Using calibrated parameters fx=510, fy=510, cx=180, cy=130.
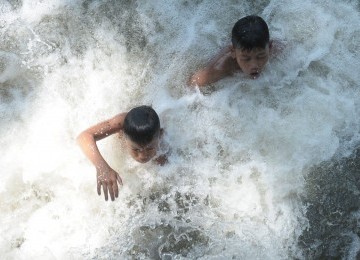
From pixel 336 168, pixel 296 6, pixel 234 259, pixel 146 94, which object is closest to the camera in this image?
pixel 234 259

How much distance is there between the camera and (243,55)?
2893 mm

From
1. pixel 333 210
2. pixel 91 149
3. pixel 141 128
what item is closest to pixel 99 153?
pixel 91 149

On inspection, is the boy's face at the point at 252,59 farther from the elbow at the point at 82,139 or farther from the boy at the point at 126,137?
the elbow at the point at 82,139

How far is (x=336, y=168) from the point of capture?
3033mm

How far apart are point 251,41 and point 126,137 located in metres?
0.86

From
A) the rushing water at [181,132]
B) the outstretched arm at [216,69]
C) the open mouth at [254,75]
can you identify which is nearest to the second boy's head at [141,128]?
the rushing water at [181,132]

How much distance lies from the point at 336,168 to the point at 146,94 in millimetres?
1250

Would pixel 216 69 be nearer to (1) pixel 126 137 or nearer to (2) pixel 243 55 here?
(2) pixel 243 55

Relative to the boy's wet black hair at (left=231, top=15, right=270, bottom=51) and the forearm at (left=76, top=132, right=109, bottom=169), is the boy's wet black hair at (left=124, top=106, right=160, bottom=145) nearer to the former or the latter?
the forearm at (left=76, top=132, right=109, bottom=169)

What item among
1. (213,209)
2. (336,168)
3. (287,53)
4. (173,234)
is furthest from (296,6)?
(173,234)

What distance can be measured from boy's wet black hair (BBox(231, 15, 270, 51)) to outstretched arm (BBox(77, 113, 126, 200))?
2.54 feet

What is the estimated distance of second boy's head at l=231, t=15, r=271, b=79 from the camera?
278cm

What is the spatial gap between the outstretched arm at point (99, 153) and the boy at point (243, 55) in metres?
0.63

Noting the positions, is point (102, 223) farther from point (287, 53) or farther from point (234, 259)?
point (287, 53)
